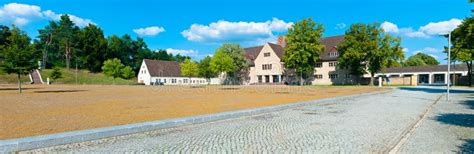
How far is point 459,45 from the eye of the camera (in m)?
32.7

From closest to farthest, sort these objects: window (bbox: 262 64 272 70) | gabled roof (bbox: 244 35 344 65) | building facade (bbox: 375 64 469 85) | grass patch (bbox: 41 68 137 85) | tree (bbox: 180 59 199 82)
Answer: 1. gabled roof (bbox: 244 35 344 65)
2. building facade (bbox: 375 64 469 85)
3. window (bbox: 262 64 272 70)
4. grass patch (bbox: 41 68 137 85)
5. tree (bbox: 180 59 199 82)

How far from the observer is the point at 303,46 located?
5362cm

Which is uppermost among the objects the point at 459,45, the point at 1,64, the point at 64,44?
the point at 64,44

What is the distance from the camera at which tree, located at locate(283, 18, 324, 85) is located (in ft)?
176

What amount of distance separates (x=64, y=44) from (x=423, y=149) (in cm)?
9833

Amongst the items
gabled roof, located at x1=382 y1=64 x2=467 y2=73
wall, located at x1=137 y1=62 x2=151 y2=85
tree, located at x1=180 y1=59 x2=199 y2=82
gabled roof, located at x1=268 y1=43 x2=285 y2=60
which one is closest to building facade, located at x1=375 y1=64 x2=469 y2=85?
gabled roof, located at x1=382 y1=64 x2=467 y2=73

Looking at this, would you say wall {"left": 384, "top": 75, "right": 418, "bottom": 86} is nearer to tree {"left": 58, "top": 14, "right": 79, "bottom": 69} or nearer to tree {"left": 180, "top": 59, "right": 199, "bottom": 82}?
tree {"left": 180, "top": 59, "right": 199, "bottom": 82}

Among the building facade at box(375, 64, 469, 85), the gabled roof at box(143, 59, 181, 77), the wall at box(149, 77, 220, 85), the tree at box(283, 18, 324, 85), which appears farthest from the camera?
the gabled roof at box(143, 59, 181, 77)

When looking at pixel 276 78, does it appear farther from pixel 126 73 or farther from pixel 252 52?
pixel 126 73

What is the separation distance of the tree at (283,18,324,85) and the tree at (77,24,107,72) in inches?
2345

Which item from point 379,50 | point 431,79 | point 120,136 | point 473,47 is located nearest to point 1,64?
point 120,136

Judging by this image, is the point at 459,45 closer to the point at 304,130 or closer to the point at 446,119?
the point at 446,119

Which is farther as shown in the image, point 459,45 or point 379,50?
point 379,50

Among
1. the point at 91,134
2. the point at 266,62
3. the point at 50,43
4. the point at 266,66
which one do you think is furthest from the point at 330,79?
the point at 50,43
